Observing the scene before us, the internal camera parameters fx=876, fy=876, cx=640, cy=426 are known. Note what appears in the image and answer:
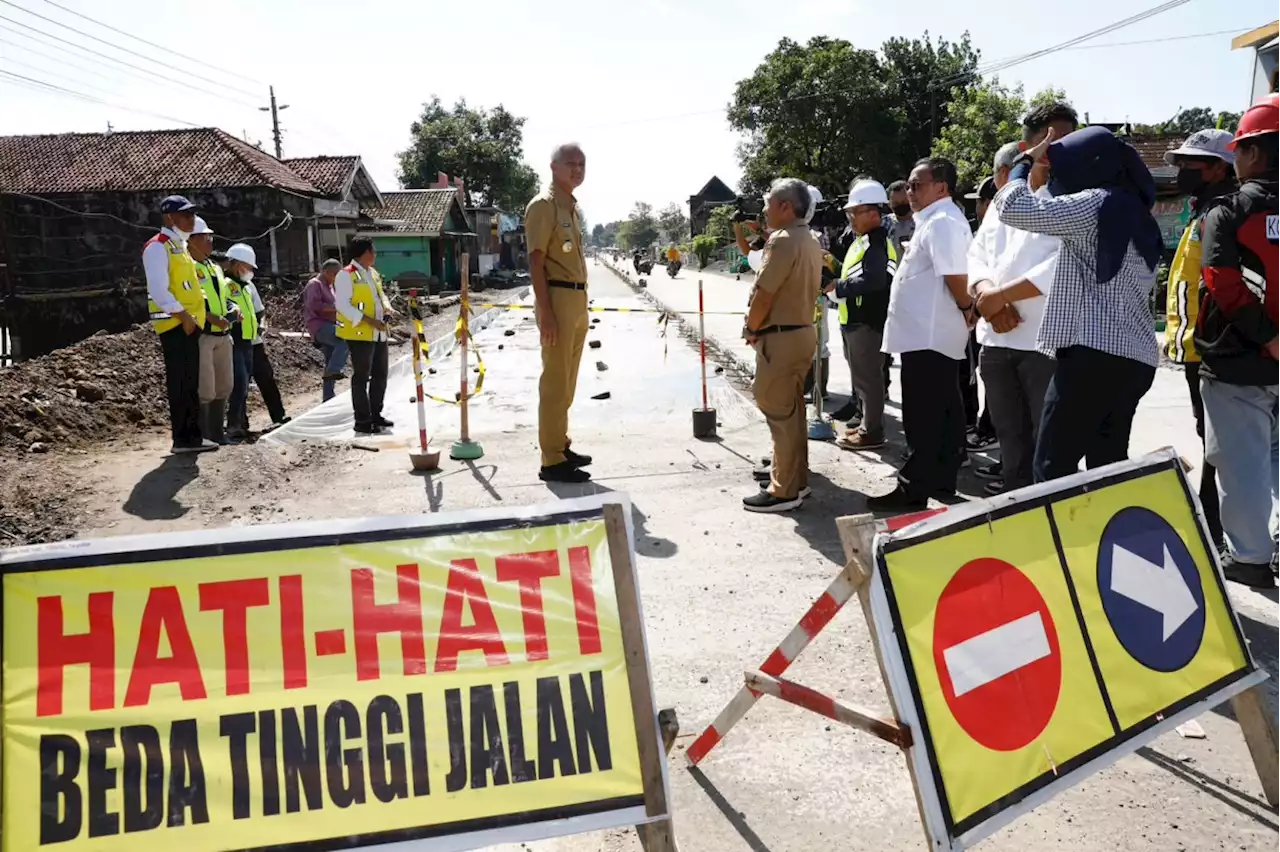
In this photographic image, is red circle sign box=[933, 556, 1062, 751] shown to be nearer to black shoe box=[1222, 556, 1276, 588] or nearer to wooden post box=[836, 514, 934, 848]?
wooden post box=[836, 514, 934, 848]

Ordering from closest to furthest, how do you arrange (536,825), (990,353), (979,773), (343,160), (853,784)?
(536,825) < (979,773) < (853,784) < (990,353) < (343,160)

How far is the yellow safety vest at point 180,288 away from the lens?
271 inches

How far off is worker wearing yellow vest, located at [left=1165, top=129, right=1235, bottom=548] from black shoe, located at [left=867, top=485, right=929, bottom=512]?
140 centimetres

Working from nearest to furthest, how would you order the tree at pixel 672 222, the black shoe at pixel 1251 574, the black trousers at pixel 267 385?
the black shoe at pixel 1251 574
the black trousers at pixel 267 385
the tree at pixel 672 222

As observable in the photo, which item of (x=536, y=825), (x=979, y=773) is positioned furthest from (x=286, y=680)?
(x=979, y=773)

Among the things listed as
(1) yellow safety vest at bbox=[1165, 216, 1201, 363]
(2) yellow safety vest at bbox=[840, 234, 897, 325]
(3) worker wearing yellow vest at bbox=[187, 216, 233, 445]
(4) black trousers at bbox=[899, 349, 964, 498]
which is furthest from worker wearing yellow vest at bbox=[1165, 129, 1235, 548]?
(3) worker wearing yellow vest at bbox=[187, 216, 233, 445]

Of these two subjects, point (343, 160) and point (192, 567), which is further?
point (343, 160)

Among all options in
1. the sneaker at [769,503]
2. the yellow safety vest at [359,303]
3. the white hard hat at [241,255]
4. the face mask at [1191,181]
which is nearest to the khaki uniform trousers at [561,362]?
the sneaker at [769,503]

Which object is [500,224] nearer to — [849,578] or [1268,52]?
[1268,52]

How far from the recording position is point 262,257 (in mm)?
27297

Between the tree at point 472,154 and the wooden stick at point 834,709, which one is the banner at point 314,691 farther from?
the tree at point 472,154

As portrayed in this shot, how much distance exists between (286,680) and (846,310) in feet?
17.7

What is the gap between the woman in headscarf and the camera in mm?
3369

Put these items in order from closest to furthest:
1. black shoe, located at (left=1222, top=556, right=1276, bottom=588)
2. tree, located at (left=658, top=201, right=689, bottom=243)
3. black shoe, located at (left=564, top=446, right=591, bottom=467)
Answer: black shoe, located at (left=1222, top=556, right=1276, bottom=588)
black shoe, located at (left=564, top=446, right=591, bottom=467)
tree, located at (left=658, top=201, right=689, bottom=243)
